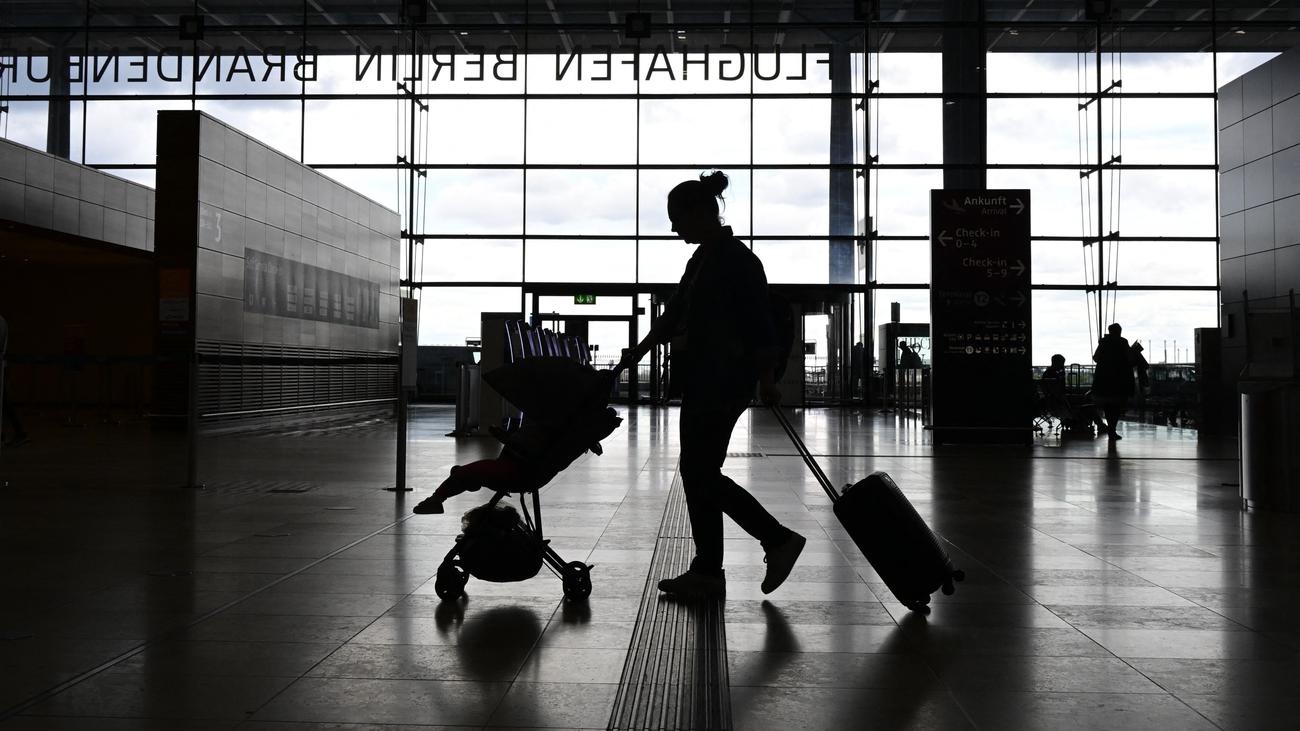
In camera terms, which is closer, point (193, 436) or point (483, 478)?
point (483, 478)

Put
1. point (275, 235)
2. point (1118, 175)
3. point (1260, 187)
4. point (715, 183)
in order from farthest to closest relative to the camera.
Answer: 1. point (1118, 175)
2. point (275, 235)
3. point (1260, 187)
4. point (715, 183)

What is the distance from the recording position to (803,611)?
348 cm

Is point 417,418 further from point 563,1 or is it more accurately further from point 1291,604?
point 1291,604

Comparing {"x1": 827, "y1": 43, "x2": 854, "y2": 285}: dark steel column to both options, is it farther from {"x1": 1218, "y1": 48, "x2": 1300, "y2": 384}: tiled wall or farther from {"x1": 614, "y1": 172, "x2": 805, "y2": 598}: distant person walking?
{"x1": 614, "y1": 172, "x2": 805, "y2": 598}: distant person walking

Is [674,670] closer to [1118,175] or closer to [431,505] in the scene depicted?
[431,505]

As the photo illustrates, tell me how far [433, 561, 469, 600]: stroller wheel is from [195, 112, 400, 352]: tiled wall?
34.2ft

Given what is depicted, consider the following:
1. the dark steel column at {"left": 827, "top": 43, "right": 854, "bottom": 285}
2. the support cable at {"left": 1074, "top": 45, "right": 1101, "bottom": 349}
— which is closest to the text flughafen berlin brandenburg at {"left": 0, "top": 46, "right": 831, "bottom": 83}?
the dark steel column at {"left": 827, "top": 43, "right": 854, "bottom": 285}

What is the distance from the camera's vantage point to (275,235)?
15383mm

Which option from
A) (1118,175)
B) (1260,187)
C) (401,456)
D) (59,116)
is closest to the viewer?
(401,456)

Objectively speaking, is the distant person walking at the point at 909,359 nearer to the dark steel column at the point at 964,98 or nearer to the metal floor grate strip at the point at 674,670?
the dark steel column at the point at 964,98

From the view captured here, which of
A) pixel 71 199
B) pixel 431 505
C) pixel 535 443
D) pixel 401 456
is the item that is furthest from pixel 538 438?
pixel 71 199

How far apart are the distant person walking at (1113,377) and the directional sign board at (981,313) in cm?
166

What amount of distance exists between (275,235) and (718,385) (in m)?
13.1

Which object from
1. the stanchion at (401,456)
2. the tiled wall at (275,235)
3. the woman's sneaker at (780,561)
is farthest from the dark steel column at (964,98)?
the woman's sneaker at (780,561)
